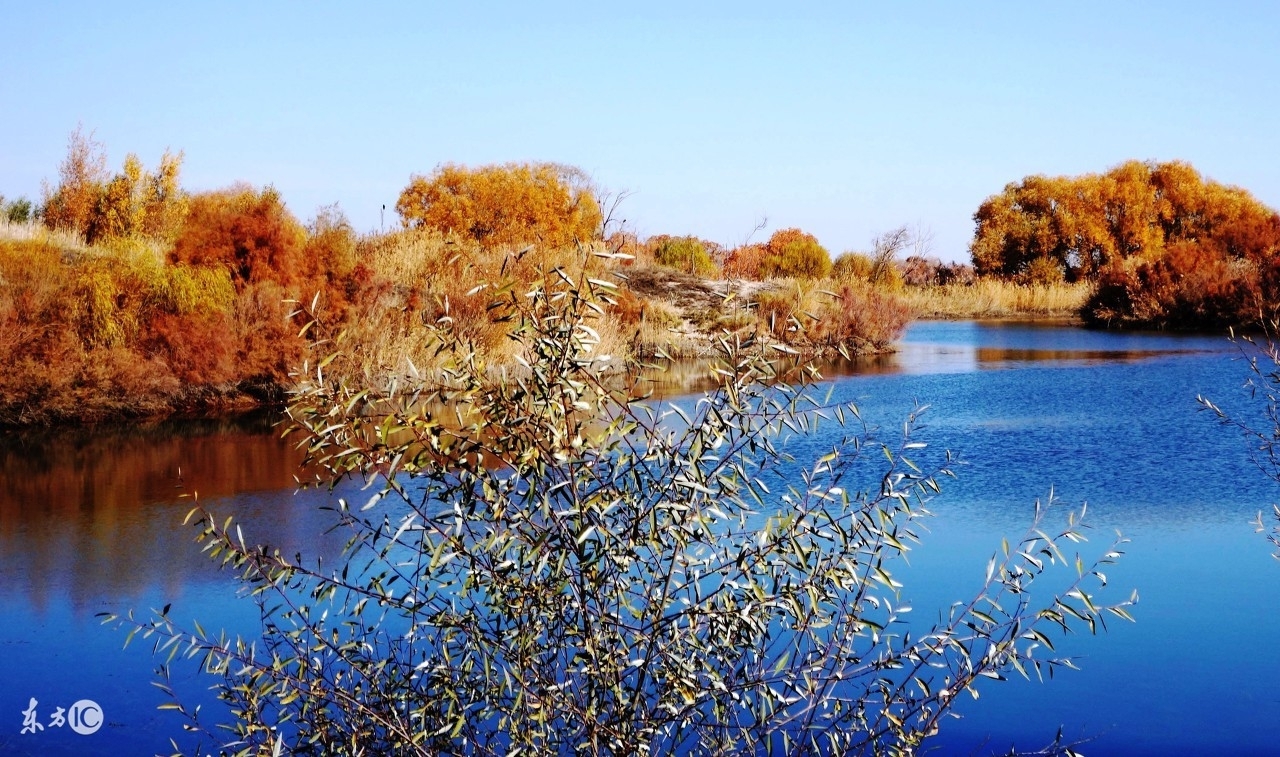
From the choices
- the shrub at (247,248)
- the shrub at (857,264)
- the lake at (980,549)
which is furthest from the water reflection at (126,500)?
the shrub at (857,264)

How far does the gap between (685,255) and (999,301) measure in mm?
14041

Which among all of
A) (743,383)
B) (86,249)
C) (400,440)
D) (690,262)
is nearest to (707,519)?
(743,383)

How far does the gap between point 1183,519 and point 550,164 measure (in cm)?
3270

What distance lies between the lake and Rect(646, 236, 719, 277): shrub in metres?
17.5

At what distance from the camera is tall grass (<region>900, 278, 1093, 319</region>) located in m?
41.7

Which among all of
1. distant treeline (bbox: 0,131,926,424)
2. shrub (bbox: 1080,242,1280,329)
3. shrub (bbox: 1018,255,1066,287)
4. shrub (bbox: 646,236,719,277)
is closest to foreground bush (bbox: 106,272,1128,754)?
distant treeline (bbox: 0,131,926,424)

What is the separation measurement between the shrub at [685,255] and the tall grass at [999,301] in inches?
364

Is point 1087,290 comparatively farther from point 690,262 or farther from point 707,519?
point 707,519

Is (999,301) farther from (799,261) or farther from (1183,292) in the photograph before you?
(1183,292)

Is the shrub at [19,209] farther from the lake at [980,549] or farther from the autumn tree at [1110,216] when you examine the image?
the autumn tree at [1110,216]

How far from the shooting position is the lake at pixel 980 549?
5340mm

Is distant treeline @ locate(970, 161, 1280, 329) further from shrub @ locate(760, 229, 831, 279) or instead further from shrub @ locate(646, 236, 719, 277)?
shrub @ locate(646, 236, 719, 277)

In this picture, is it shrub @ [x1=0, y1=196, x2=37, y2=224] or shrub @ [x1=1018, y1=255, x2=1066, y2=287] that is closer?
shrub @ [x1=0, y1=196, x2=37, y2=224]

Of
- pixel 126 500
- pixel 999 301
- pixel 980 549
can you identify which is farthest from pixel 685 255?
pixel 980 549
